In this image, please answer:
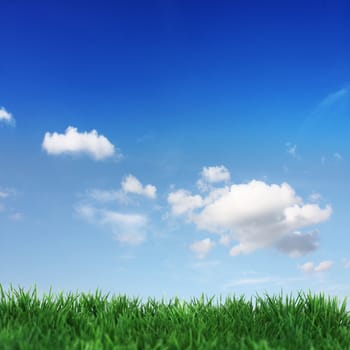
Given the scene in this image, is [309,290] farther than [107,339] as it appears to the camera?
Yes

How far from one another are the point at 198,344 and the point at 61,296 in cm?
197

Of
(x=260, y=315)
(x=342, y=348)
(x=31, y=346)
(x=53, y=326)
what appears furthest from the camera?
(x=260, y=315)

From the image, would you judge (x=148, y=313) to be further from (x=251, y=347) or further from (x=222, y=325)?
(x=251, y=347)

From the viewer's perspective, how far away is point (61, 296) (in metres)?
5.51

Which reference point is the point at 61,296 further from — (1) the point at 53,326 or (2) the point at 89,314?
(1) the point at 53,326

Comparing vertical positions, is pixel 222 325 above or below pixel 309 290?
below

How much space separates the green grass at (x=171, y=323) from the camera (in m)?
4.09

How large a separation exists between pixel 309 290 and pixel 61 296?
241 cm

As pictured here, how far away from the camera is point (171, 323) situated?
4945 millimetres

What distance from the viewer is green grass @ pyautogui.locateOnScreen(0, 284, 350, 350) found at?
4.09 meters

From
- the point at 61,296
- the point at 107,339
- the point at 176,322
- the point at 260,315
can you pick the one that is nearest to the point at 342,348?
the point at 260,315

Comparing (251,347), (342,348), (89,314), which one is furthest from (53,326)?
(342,348)

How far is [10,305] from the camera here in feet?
17.4

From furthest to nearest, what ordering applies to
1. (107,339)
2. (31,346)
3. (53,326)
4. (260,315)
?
(260,315) → (53,326) → (107,339) → (31,346)
